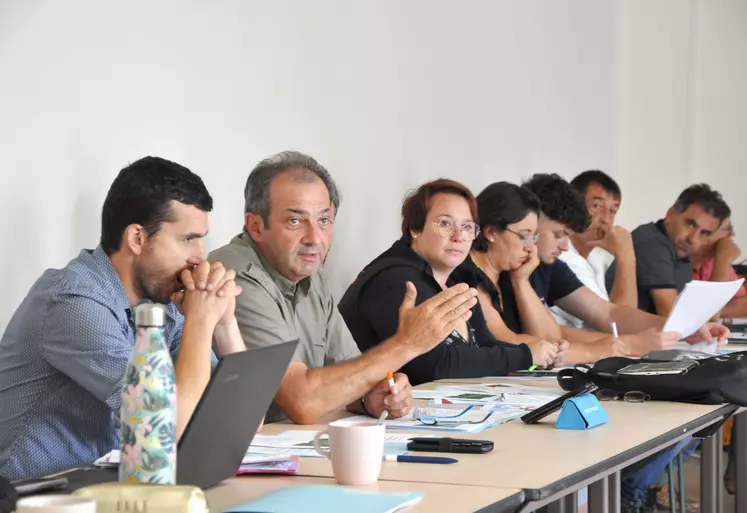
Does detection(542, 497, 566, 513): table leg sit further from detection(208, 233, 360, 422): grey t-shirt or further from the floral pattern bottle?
the floral pattern bottle

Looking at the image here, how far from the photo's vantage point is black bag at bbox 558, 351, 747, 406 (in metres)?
2.59

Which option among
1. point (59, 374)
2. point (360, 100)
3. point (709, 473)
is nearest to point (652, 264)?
point (360, 100)

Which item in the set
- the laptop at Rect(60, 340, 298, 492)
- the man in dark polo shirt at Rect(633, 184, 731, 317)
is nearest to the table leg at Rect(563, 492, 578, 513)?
→ the laptop at Rect(60, 340, 298, 492)

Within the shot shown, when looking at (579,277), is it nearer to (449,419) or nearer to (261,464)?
(449,419)

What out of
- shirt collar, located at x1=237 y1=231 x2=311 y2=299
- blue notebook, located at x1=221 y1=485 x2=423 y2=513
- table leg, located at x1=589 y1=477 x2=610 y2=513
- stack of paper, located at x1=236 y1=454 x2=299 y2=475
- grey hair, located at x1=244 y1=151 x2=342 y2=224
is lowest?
table leg, located at x1=589 y1=477 x2=610 y2=513

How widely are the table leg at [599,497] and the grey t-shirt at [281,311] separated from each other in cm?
79

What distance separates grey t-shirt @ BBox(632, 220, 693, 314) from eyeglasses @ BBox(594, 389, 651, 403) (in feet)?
8.32

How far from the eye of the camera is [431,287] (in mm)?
3344

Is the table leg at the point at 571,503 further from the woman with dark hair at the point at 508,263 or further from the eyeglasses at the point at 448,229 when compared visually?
the woman with dark hair at the point at 508,263

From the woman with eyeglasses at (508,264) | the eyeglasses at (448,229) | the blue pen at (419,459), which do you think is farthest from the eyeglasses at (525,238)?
the blue pen at (419,459)

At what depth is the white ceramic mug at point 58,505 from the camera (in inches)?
40.1

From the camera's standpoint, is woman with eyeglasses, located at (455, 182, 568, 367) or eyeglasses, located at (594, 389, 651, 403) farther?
woman with eyeglasses, located at (455, 182, 568, 367)

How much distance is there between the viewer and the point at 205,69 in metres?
3.25

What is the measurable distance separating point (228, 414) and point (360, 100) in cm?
273
